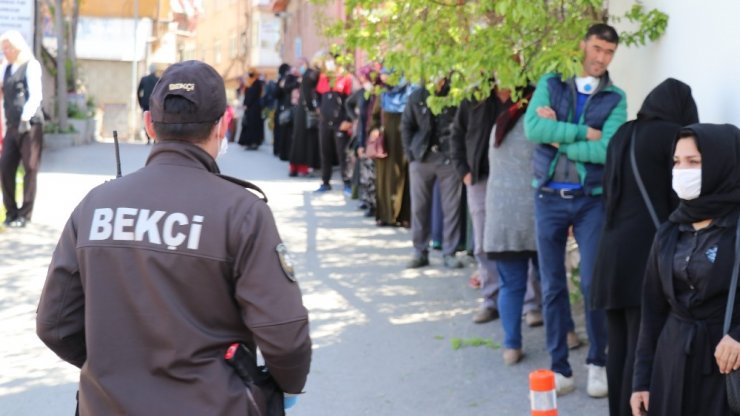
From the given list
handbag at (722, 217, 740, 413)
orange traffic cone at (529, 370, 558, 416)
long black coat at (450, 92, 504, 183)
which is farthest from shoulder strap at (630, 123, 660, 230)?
long black coat at (450, 92, 504, 183)

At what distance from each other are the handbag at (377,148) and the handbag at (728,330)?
9.34m

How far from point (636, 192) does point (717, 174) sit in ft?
4.72

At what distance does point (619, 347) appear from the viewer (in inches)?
245

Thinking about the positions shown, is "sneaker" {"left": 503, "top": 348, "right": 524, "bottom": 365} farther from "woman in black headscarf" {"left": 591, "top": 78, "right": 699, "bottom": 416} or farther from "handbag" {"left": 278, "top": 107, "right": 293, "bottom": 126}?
"handbag" {"left": 278, "top": 107, "right": 293, "bottom": 126}

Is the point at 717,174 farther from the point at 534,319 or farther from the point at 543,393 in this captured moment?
the point at 534,319

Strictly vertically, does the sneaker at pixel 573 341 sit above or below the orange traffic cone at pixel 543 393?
below

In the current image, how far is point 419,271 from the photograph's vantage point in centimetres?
1172

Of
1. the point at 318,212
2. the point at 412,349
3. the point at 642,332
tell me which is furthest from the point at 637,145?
the point at 318,212

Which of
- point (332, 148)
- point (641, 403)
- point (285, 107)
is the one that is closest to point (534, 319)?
point (641, 403)

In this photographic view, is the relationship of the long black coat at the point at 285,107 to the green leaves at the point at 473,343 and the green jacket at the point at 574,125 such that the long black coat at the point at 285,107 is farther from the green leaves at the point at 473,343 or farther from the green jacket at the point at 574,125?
the green jacket at the point at 574,125

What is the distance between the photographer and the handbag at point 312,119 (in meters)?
20.4

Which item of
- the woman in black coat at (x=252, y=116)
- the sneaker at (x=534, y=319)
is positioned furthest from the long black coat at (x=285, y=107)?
the sneaker at (x=534, y=319)

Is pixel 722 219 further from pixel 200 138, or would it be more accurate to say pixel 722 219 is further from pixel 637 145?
pixel 200 138

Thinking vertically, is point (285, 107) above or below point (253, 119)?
above
